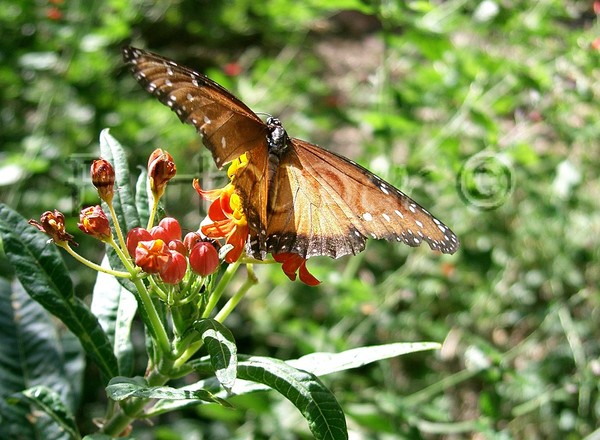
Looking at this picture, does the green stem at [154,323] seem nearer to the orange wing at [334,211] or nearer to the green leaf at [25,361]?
the orange wing at [334,211]

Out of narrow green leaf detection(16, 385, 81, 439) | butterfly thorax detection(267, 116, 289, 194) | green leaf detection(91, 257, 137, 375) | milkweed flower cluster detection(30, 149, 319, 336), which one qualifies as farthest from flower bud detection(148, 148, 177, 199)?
narrow green leaf detection(16, 385, 81, 439)

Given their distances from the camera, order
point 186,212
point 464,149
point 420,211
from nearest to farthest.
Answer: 1. point 420,211
2. point 464,149
3. point 186,212

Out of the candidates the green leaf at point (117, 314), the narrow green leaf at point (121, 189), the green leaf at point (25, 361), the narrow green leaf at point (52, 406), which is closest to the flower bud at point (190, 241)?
the narrow green leaf at point (121, 189)

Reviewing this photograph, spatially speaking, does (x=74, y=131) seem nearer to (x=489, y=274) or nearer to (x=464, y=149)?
(x=464, y=149)

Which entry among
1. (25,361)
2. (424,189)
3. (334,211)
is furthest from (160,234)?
(424,189)

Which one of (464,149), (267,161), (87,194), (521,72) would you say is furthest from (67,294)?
(464,149)

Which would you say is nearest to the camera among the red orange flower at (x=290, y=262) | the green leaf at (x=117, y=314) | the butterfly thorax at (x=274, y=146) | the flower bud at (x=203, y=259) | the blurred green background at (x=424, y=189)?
the flower bud at (x=203, y=259)
